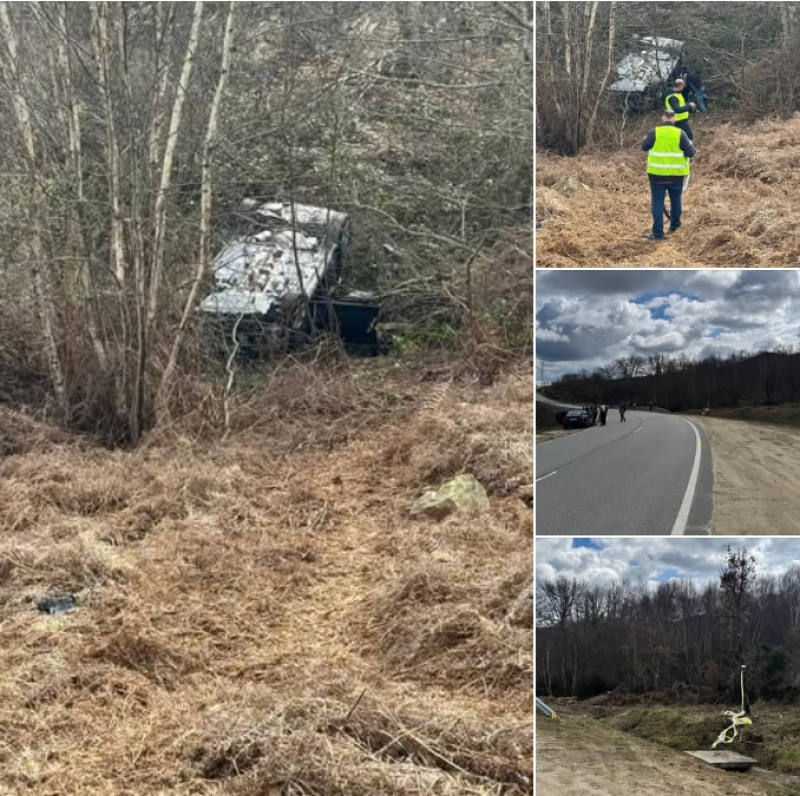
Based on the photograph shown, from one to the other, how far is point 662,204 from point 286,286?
8024mm

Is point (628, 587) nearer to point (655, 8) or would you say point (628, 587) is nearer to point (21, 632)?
point (655, 8)

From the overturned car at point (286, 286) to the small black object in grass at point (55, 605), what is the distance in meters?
4.50

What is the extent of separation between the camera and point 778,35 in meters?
3.72

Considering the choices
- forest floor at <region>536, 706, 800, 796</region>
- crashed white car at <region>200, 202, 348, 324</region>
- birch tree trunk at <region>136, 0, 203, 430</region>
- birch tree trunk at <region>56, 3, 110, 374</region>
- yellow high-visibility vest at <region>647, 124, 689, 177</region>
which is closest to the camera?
forest floor at <region>536, 706, 800, 796</region>

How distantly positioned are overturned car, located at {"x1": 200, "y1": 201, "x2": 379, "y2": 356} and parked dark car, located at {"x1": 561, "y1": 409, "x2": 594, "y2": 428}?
27.3 feet

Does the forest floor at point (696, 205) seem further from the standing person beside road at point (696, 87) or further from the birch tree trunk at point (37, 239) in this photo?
the birch tree trunk at point (37, 239)

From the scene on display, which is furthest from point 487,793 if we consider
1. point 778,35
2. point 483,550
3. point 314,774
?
point 778,35

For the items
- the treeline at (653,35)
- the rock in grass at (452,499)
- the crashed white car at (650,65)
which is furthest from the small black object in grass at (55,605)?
the crashed white car at (650,65)

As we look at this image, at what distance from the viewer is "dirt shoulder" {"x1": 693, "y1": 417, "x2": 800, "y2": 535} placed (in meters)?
2.01

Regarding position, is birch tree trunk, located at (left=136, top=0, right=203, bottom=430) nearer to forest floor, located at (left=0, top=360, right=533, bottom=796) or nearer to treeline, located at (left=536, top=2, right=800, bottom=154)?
forest floor, located at (left=0, top=360, right=533, bottom=796)

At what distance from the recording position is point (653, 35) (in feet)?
11.2

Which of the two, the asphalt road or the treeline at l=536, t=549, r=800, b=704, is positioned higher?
the asphalt road

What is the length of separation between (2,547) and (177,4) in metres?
5.26

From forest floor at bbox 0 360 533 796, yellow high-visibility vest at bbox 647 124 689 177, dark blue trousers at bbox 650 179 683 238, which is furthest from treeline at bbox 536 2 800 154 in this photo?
forest floor at bbox 0 360 533 796
